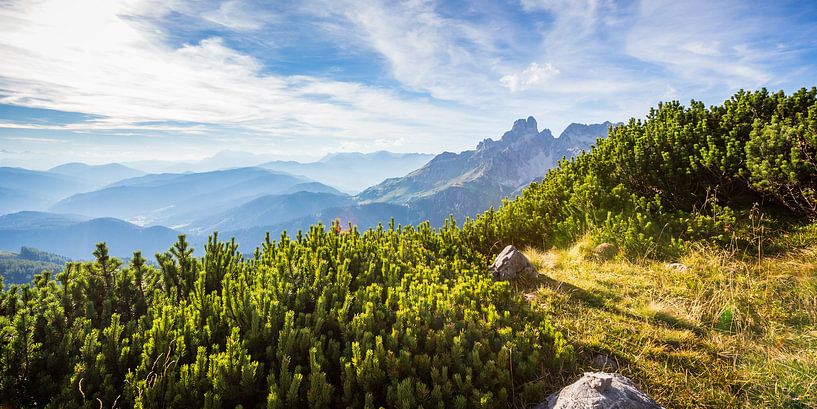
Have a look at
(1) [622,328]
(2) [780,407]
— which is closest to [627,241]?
(1) [622,328]

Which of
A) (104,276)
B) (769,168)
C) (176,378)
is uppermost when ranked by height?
(769,168)

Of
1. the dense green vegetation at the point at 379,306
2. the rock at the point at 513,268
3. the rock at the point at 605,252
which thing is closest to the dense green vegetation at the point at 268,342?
the dense green vegetation at the point at 379,306

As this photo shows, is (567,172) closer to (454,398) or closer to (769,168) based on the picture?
(769,168)

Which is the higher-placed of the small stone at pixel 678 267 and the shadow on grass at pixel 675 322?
the small stone at pixel 678 267

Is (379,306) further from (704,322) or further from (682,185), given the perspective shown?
(682,185)

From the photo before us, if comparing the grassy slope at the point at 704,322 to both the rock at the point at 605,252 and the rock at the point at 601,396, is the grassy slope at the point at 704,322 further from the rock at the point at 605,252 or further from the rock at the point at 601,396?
the rock at the point at 601,396

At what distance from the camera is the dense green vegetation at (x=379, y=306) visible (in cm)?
379

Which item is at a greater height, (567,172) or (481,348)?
(567,172)

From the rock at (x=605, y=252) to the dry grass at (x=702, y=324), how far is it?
1.33 feet

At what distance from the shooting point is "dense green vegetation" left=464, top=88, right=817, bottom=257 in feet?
24.8

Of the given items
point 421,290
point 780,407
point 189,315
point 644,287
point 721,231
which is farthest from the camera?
point 721,231

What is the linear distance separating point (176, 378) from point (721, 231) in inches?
393

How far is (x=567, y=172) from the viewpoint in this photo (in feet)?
37.6

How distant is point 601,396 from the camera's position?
11.4ft
